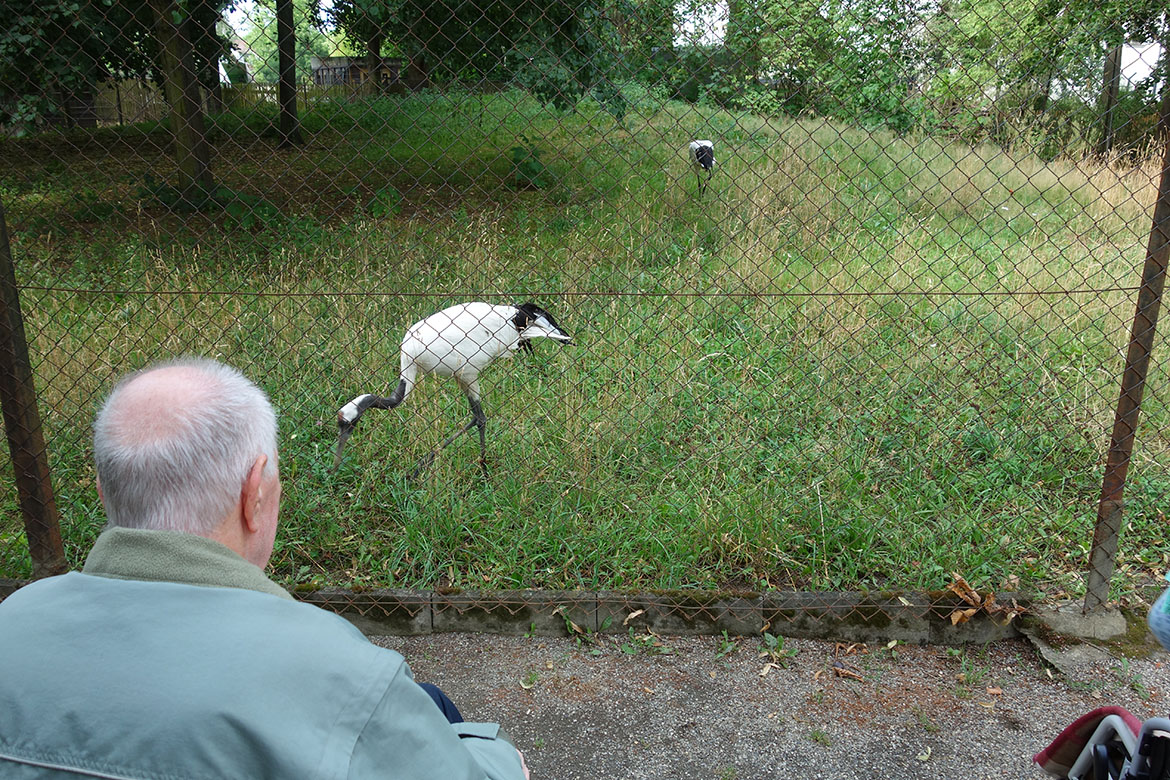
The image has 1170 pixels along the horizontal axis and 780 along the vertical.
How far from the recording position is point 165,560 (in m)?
1.14

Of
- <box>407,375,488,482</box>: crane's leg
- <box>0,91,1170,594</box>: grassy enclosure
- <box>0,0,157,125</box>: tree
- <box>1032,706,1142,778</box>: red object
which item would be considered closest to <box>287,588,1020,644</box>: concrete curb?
<box>0,91,1170,594</box>: grassy enclosure

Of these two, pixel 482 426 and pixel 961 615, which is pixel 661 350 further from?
pixel 961 615

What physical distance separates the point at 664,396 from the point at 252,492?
10.3ft

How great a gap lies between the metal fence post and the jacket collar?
2.73 m

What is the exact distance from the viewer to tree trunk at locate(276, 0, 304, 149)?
5273 mm

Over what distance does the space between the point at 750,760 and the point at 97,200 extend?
24.8 feet

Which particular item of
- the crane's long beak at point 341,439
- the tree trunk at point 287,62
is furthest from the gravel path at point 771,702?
the tree trunk at point 287,62

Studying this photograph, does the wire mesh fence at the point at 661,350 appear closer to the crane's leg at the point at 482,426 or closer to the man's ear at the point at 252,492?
the crane's leg at the point at 482,426

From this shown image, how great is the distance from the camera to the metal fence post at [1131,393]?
2611 mm

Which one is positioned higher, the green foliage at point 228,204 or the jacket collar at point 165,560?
the green foliage at point 228,204

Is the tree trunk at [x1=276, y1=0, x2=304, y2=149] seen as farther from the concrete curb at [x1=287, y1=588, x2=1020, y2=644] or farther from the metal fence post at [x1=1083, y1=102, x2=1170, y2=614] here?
the metal fence post at [x1=1083, y1=102, x2=1170, y2=614]

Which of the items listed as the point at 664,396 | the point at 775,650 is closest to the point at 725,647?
the point at 775,650

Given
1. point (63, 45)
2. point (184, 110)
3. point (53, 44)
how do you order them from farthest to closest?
point (184, 110), point (63, 45), point (53, 44)

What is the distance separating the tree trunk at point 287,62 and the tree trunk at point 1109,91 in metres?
4.24
